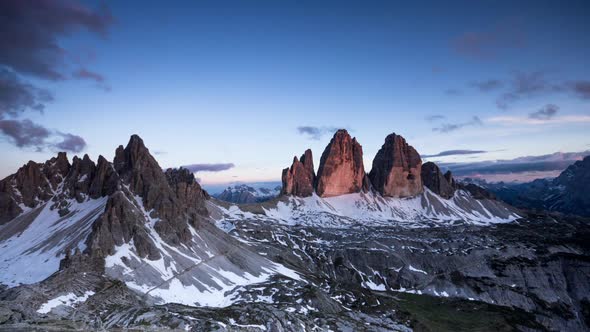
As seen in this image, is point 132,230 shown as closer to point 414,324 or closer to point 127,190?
point 127,190

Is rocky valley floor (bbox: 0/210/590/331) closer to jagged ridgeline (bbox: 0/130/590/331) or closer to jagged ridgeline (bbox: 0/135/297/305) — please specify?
jagged ridgeline (bbox: 0/130/590/331)

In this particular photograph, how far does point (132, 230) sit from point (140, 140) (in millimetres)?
50491

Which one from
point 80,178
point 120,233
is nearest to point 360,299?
point 120,233

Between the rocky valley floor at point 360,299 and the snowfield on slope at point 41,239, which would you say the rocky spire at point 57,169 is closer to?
the snowfield on slope at point 41,239

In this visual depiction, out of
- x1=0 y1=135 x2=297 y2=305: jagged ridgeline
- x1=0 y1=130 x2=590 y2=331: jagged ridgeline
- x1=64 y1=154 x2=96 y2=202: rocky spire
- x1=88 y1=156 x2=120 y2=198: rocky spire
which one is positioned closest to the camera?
x1=0 y1=130 x2=590 y2=331: jagged ridgeline

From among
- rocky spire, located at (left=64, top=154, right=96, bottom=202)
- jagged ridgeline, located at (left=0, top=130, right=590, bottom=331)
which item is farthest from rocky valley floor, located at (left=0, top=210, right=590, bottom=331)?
rocky spire, located at (left=64, top=154, right=96, bottom=202)

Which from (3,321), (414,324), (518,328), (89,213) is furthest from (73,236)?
(518,328)

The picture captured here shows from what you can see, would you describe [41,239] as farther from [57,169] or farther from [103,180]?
[57,169]

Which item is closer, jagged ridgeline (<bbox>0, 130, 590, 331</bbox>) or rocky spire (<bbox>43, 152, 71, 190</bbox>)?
jagged ridgeline (<bbox>0, 130, 590, 331</bbox>)

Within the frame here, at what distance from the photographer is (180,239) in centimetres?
14038

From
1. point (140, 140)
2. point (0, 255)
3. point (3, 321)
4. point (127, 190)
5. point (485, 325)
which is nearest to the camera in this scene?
point (3, 321)

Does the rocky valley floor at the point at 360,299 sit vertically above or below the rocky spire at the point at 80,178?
below

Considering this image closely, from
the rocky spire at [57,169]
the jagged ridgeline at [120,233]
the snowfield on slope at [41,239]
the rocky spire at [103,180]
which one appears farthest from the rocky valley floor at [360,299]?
the rocky spire at [57,169]

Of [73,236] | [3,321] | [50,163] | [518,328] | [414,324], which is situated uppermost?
[50,163]
